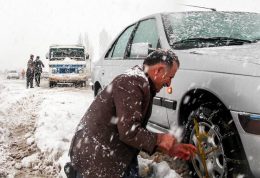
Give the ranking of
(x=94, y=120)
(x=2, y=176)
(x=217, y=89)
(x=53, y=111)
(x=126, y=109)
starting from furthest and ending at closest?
(x=53, y=111) → (x=2, y=176) → (x=217, y=89) → (x=94, y=120) → (x=126, y=109)

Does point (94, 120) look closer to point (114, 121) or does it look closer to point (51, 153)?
point (114, 121)

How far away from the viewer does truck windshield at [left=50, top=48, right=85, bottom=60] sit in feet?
67.0

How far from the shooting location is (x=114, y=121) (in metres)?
2.17

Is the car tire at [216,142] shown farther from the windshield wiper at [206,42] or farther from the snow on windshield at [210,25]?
the snow on windshield at [210,25]

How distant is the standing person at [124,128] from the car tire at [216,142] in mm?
990

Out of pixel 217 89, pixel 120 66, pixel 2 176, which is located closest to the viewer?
pixel 217 89

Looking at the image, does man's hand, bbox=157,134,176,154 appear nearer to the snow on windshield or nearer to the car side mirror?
the car side mirror

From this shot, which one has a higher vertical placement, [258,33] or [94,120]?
[258,33]

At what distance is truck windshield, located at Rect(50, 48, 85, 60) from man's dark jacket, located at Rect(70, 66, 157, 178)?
18.4 meters

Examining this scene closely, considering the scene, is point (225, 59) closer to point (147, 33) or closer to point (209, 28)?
point (209, 28)

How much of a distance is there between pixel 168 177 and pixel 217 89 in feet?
3.78

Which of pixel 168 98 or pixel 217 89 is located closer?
pixel 217 89

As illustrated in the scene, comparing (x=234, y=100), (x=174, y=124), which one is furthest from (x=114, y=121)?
(x=174, y=124)

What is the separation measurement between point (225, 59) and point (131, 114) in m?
1.39
